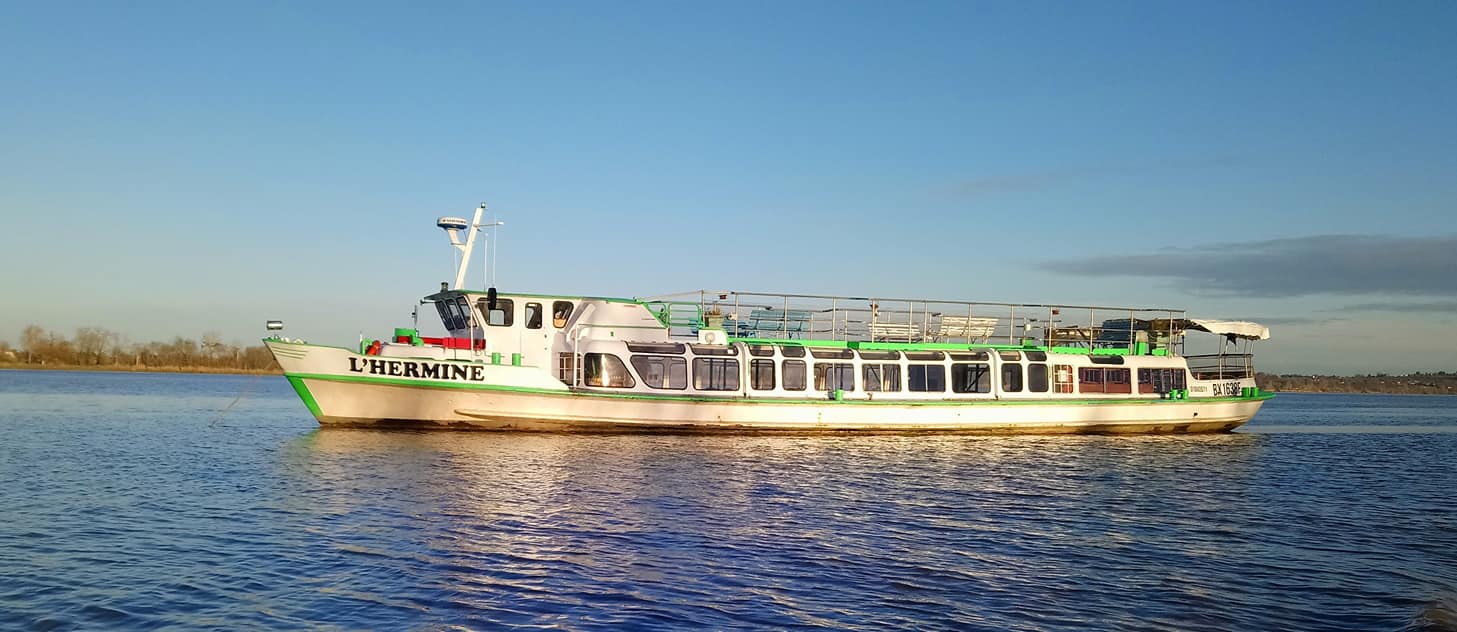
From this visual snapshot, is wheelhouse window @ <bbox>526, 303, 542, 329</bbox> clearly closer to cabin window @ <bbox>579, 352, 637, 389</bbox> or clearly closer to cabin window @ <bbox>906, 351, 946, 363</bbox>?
cabin window @ <bbox>579, 352, 637, 389</bbox>

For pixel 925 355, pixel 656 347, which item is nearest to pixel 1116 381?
pixel 925 355

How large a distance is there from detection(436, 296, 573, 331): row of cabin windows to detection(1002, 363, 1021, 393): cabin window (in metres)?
17.1

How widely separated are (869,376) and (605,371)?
33.2ft

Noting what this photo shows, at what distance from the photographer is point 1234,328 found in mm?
42656

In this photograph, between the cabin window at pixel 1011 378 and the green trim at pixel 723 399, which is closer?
the green trim at pixel 723 399

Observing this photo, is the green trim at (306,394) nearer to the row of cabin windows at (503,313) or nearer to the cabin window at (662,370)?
the row of cabin windows at (503,313)

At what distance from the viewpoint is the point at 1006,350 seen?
38812 mm

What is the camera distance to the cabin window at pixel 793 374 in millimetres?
35812

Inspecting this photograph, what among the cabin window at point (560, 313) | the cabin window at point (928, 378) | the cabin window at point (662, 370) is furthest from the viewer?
the cabin window at point (928, 378)

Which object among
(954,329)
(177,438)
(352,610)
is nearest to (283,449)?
(177,438)

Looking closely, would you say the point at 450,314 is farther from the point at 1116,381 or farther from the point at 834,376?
the point at 1116,381

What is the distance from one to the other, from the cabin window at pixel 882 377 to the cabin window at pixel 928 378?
0.62 metres

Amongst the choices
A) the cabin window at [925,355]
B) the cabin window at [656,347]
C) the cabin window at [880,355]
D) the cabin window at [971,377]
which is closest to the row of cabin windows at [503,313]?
the cabin window at [656,347]

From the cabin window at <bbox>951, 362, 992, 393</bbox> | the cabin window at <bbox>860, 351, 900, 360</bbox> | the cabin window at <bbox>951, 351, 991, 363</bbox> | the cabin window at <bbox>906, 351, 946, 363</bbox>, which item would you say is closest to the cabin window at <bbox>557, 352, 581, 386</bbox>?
the cabin window at <bbox>860, 351, 900, 360</bbox>
